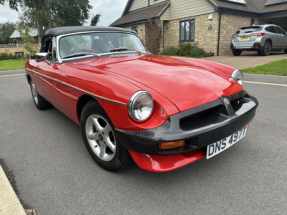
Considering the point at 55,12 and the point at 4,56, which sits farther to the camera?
the point at 55,12

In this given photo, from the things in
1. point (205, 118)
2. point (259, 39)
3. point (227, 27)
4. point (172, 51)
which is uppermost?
point (227, 27)

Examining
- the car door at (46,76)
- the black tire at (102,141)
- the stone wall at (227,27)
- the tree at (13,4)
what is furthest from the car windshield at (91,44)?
the tree at (13,4)

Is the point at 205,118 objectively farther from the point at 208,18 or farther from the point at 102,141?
the point at 208,18

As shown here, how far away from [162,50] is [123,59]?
16149 millimetres

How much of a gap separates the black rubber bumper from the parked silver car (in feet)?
37.0

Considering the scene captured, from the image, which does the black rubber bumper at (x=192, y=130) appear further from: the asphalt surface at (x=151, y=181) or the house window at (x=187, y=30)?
the house window at (x=187, y=30)

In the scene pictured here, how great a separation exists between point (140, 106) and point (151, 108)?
0.30 feet

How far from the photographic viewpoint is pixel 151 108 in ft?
5.90

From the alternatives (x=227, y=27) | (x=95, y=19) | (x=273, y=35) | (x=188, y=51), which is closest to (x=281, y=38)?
(x=273, y=35)

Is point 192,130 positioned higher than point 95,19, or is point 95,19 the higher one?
point 95,19

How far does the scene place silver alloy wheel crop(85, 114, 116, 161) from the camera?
2170mm

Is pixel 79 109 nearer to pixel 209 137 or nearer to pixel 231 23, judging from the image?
pixel 209 137

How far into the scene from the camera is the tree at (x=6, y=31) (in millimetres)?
55625

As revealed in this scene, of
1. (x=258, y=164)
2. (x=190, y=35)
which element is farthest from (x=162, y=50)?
(x=258, y=164)
